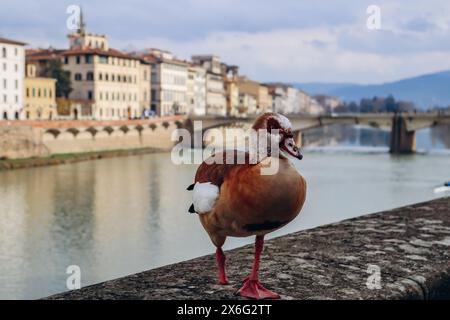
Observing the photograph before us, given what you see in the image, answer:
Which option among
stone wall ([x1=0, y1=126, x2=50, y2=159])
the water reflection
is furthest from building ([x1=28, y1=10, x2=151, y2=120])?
the water reflection

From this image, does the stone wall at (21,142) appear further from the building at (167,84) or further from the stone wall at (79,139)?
the building at (167,84)

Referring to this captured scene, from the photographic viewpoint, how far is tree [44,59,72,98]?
171 ft

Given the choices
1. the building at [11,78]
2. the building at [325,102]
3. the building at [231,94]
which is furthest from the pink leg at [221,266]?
the building at [325,102]

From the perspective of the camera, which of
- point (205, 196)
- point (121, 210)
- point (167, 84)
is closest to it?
point (205, 196)

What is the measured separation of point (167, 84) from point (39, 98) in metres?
18.1

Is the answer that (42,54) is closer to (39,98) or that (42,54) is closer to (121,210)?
(39,98)

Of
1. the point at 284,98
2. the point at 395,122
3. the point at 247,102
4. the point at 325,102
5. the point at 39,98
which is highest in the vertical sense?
the point at 325,102

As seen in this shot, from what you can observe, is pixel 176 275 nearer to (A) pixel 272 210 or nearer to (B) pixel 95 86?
(A) pixel 272 210

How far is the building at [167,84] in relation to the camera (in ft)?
205

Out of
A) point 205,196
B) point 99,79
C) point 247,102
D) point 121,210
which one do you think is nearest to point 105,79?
point 99,79

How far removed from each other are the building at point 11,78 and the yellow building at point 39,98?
2.68ft

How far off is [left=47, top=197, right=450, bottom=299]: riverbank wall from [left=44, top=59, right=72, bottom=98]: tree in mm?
49850

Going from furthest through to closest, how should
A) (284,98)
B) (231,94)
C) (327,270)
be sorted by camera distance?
1. (284,98)
2. (231,94)
3. (327,270)

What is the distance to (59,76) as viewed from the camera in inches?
2048
